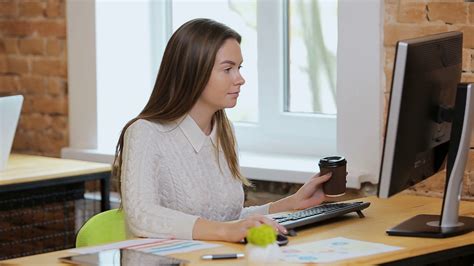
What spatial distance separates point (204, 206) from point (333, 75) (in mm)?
1195

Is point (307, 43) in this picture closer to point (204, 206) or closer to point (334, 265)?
point (204, 206)

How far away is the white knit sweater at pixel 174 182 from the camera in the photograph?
273 centimetres

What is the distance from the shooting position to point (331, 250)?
2535 mm

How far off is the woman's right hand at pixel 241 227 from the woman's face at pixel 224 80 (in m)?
0.44

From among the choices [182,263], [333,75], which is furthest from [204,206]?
[333,75]

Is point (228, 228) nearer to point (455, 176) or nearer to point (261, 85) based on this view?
point (455, 176)

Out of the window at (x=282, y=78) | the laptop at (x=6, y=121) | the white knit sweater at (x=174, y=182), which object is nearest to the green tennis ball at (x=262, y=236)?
the white knit sweater at (x=174, y=182)

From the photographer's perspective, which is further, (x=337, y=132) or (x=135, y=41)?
(x=135, y=41)

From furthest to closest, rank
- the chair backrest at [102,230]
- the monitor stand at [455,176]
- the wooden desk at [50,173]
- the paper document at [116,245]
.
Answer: the wooden desk at [50,173], the chair backrest at [102,230], the monitor stand at [455,176], the paper document at [116,245]

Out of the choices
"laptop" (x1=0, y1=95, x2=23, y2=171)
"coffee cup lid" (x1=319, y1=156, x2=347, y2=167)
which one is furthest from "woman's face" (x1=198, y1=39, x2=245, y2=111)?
"laptop" (x1=0, y1=95, x2=23, y2=171)

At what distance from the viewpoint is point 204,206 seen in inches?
117

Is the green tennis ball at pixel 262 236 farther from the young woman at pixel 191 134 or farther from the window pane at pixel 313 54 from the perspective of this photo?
the window pane at pixel 313 54

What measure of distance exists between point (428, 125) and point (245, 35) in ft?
5.45

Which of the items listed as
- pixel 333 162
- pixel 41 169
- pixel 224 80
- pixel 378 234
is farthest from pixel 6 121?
pixel 378 234
